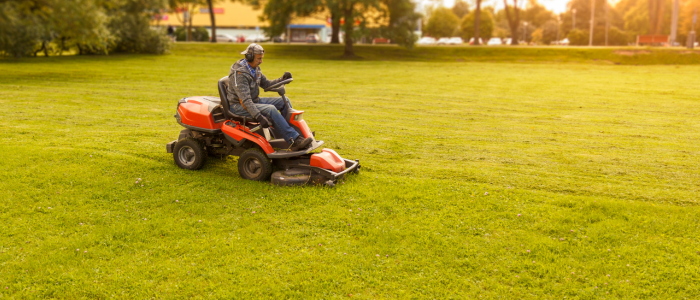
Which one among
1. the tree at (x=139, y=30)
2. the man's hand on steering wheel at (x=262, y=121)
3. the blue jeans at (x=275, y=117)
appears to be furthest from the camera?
the tree at (x=139, y=30)

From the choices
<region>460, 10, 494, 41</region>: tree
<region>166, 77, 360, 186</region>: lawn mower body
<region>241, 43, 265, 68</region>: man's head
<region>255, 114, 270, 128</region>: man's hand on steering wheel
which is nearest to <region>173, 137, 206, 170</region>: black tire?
<region>166, 77, 360, 186</region>: lawn mower body

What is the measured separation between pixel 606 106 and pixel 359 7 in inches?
1038

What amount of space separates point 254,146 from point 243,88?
91 cm

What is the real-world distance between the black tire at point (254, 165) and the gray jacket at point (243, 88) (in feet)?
2.04

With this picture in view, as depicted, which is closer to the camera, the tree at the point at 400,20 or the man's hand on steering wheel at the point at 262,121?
the man's hand on steering wheel at the point at 262,121

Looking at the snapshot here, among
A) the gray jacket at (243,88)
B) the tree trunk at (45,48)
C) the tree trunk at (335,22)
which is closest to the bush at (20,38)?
the tree trunk at (45,48)

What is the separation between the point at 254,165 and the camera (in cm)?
801

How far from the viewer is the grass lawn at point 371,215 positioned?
18.0ft

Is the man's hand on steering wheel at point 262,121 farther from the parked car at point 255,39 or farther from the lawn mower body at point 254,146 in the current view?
the parked car at point 255,39

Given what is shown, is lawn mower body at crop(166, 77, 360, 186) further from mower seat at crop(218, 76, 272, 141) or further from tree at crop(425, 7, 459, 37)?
tree at crop(425, 7, 459, 37)

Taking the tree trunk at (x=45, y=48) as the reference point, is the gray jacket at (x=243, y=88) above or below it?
below

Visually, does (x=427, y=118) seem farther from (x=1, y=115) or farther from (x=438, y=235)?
(x=1, y=115)

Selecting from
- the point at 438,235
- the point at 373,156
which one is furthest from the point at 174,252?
the point at 373,156

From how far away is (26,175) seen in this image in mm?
8016
